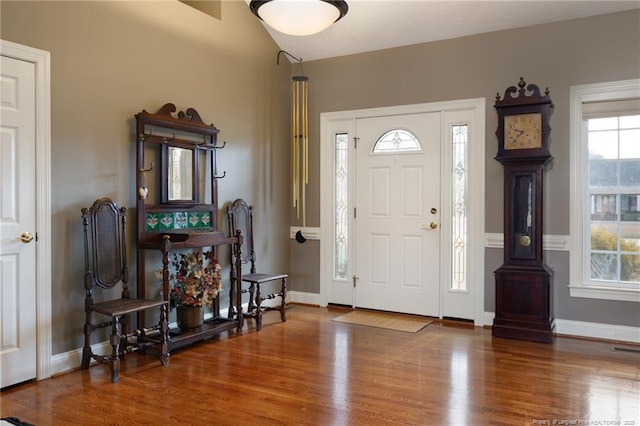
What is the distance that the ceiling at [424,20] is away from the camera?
14.2ft

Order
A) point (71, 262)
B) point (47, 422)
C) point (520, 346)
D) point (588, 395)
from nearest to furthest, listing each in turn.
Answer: point (47, 422)
point (588, 395)
point (71, 262)
point (520, 346)

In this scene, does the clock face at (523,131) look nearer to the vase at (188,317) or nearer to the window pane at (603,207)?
the window pane at (603,207)

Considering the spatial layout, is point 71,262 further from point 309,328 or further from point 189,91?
point 309,328

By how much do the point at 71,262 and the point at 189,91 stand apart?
180cm

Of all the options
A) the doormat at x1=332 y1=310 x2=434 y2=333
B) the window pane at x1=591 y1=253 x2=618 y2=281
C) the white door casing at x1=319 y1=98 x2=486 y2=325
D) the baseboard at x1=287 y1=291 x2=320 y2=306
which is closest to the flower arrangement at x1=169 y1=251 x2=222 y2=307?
the doormat at x1=332 y1=310 x2=434 y2=333

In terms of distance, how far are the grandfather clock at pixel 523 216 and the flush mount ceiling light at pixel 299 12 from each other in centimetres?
180

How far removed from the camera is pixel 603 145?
14.3 feet

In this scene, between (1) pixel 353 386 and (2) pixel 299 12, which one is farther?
(2) pixel 299 12

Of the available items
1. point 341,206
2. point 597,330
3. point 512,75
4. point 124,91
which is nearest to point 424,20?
point 512,75

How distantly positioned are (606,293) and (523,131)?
1531 millimetres

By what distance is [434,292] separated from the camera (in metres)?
5.09

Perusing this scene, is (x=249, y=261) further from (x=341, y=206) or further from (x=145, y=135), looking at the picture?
(x=145, y=135)

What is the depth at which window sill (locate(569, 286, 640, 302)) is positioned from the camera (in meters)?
4.18

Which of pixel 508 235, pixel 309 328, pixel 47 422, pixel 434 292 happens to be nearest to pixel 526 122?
pixel 508 235
